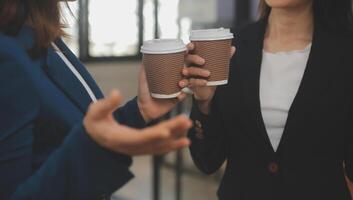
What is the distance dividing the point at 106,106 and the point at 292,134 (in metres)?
0.79

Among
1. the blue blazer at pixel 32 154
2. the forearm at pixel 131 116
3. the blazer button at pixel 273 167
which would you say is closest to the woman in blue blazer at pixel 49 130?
the blue blazer at pixel 32 154

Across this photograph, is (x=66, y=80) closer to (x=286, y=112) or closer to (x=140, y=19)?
(x=286, y=112)

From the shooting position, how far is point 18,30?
2.58 feet

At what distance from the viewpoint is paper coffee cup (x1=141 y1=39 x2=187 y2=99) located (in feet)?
3.10

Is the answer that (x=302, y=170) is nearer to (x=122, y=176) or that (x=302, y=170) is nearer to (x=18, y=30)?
(x=122, y=176)

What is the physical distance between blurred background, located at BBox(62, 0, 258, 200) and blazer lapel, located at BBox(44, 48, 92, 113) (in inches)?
137

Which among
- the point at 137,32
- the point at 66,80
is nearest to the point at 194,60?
the point at 66,80

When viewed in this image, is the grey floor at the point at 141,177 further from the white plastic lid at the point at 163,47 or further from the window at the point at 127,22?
the white plastic lid at the point at 163,47

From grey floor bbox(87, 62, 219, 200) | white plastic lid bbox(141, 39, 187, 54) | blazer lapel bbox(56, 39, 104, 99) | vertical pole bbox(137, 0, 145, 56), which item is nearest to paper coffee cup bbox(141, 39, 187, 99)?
white plastic lid bbox(141, 39, 187, 54)

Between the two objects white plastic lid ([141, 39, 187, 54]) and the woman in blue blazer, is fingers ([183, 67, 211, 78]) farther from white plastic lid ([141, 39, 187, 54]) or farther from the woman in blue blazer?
the woman in blue blazer

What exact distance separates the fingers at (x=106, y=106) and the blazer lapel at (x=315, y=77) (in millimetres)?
771

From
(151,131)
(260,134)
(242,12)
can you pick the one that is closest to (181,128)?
(151,131)

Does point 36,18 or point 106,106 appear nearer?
point 106,106

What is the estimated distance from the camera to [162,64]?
0.96 metres
